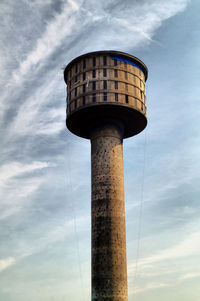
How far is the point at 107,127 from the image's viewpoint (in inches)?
1783

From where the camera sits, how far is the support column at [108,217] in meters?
38.7

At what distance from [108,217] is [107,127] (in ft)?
38.5

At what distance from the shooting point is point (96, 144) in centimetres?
4497

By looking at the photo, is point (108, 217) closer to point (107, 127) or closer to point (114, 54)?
point (107, 127)

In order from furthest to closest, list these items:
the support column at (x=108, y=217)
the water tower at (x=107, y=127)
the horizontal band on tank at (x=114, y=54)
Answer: the horizontal band on tank at (x=114, y=54)
the water tower at (x=107, y=127)
the support column at (x=108, y=217)

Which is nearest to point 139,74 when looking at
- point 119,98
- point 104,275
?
point 119,98

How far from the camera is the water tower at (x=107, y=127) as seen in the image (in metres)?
39.4

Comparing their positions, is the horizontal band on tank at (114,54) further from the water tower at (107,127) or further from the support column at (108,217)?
the support column at (108,217)

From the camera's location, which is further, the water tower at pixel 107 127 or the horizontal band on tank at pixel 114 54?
the horizontal band on tank at pixel 114 54

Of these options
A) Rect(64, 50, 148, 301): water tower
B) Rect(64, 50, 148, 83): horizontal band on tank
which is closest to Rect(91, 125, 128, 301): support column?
Rect(64, 50, 148, 301): water tower

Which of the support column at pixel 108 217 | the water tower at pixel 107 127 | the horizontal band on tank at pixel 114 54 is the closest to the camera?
the support column at pixel 108 217

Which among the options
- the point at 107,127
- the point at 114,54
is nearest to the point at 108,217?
the point at 107,127

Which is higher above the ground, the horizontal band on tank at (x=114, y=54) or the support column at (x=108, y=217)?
the horizontal band on tank at (x=114, y=54)

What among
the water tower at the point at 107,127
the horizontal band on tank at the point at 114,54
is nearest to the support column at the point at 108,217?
the water tower at the point at 107,127
